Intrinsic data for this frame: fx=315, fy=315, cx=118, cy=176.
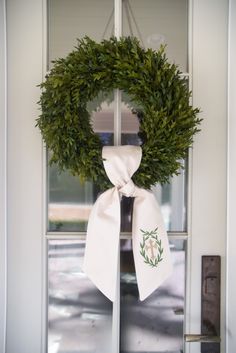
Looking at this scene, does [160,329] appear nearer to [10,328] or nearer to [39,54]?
[10,328]

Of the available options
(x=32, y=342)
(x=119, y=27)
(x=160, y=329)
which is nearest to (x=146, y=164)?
(x=119, y=27)

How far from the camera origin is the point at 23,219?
3.28 ft

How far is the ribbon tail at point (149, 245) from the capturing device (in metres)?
0.89

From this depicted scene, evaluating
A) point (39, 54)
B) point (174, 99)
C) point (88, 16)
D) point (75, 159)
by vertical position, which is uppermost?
point (88, 16)

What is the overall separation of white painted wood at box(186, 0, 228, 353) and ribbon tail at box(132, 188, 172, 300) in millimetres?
148

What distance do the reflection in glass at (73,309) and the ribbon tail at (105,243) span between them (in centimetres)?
13

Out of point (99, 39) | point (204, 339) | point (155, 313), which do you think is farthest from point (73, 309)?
point (99, 39)

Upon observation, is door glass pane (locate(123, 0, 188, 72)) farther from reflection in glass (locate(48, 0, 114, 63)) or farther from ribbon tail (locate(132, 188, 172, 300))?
ribbon tail (locate(132, 188, 172, 300))

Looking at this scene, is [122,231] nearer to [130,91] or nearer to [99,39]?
[130,91]

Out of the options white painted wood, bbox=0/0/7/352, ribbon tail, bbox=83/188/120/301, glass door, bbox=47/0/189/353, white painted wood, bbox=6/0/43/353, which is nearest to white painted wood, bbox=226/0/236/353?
glass door, bbox=47/0/189/353

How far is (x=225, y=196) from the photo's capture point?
3.28 feet

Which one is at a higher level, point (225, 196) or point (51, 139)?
point (51, 139)

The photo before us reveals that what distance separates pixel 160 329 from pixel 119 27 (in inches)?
38.3

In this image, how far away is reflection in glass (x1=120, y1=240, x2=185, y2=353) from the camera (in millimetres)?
1008
